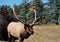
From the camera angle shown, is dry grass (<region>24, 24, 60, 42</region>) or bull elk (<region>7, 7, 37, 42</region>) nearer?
bull elk (<region>7, 7, 37, 42</region>)

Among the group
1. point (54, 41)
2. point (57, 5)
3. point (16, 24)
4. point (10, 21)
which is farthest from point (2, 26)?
point (57, 5)

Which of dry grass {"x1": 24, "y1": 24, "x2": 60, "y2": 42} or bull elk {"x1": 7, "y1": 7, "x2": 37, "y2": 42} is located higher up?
bull elk {"x1": 7, "y1": 7, "x2": 37, "y2": 42}

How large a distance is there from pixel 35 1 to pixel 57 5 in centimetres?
559

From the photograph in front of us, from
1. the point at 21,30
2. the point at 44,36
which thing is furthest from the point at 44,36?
the point at 21,30

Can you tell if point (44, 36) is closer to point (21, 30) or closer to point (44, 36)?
point (44, 36)

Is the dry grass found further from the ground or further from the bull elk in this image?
the bull elk

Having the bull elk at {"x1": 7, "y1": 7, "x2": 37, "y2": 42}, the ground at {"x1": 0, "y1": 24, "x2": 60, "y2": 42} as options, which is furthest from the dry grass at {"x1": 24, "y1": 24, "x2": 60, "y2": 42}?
the bull elk at {"x1": 7, "y1": 7, "x2": 37, "y2": 42}

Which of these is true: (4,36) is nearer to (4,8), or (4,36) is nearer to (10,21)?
(10,21)

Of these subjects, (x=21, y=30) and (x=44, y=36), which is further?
(x=44, y=36)

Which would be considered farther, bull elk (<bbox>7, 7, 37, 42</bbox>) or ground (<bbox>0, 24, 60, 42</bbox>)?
ground (<bbox>0, 24, 60, 42</bbox>)

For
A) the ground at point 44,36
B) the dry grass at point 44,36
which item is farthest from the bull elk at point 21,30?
the dry grass at point 44,36

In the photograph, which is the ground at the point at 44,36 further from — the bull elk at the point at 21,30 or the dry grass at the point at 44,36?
the bull elk at the point at 21,30

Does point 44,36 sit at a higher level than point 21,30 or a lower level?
lower

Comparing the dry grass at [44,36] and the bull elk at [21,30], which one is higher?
the bull elk at [21,30]
